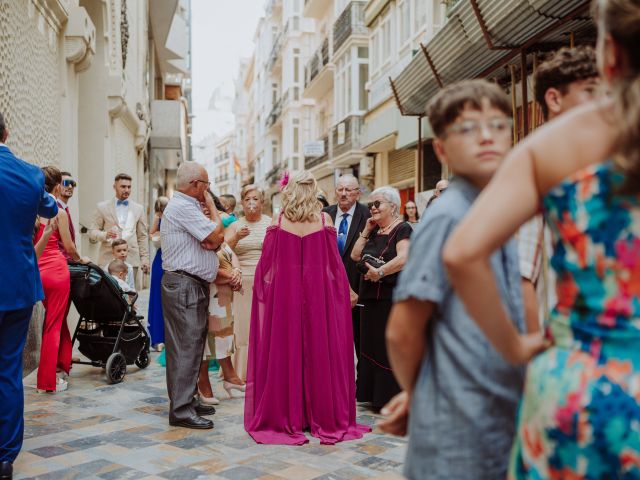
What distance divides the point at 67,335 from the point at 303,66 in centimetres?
3903

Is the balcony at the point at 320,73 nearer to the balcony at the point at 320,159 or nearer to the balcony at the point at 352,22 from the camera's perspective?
the balcony at the point at 352,22

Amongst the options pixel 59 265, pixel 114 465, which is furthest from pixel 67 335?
pixel 114 465

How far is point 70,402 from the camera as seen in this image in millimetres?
6621

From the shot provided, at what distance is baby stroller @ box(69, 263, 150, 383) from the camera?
7.44 meters

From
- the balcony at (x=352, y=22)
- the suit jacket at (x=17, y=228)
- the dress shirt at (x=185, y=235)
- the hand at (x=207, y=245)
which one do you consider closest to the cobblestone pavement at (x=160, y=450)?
the suit jacket at (x=17, y=228)

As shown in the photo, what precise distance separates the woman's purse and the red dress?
2820mm

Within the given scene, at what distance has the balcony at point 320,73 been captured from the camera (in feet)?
110

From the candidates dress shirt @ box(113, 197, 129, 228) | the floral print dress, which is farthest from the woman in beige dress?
the floral print dress

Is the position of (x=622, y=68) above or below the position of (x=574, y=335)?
Result: above

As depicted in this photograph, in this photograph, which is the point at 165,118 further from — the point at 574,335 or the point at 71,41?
the point at 574,335

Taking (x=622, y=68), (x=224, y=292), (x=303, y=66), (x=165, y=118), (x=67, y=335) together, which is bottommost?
(x=67, y=335)

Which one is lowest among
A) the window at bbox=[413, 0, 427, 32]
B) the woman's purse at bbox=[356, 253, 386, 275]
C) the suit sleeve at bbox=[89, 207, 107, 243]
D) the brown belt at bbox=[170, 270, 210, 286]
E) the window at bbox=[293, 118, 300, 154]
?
the brown belt at bbox=[170, 270, 210, 286]

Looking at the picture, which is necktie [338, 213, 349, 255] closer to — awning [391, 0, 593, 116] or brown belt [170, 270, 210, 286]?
brown belt [170, 270, 210, 286]

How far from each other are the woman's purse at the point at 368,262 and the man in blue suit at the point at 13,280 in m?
2.69
